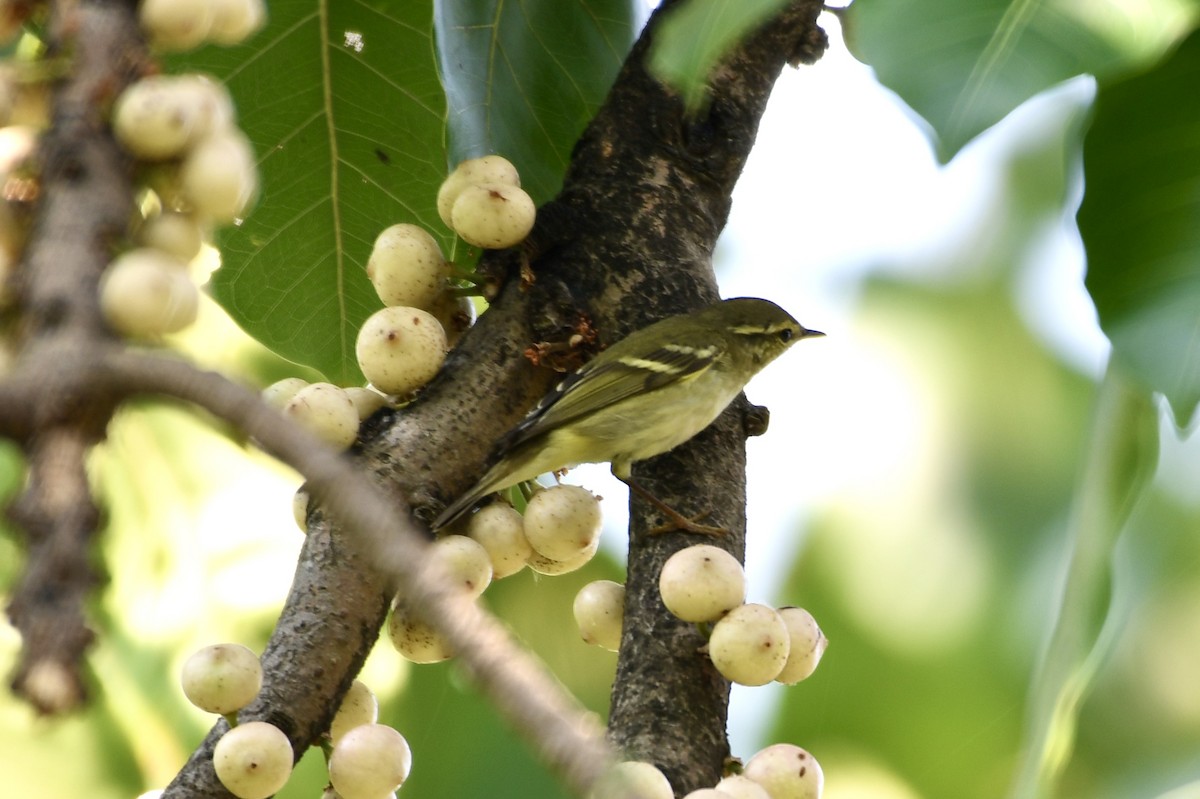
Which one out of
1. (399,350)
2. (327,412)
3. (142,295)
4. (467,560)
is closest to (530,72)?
(399,350)

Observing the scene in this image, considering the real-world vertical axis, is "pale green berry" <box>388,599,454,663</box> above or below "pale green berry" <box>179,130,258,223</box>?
below

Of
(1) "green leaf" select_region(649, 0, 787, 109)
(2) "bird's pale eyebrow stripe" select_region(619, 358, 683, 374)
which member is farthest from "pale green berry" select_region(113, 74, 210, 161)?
(2) "bird's pale eyebrow stripe" select_region(619, 358, 683, 374)

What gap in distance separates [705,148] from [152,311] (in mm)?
1659

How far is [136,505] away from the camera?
3.49 meters

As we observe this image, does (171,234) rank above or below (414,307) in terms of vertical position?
below

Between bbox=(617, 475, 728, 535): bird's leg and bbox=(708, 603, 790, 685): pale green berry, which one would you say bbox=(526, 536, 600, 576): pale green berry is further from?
bbox=(708, 603, 790, 685): pale green berry

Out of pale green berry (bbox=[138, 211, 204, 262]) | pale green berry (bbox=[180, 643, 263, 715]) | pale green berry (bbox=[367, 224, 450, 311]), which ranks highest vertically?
pale green berry (bbox=[367, 224, 450, 311])

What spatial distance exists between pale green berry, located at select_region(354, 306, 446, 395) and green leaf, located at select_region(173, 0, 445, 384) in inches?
25.5

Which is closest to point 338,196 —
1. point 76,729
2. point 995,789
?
point 76,729

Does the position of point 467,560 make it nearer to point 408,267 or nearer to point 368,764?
point 368,764

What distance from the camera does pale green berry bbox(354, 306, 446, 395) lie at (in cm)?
204

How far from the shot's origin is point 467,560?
1941 millimetres

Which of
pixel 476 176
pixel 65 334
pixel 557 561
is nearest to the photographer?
pixel 65 334

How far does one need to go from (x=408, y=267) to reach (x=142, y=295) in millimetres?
1286
